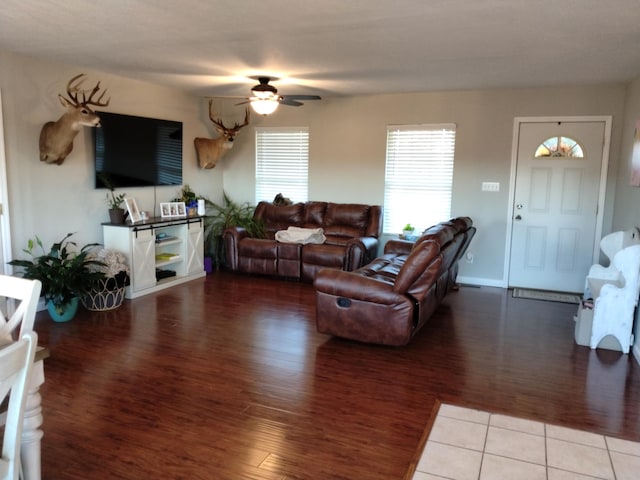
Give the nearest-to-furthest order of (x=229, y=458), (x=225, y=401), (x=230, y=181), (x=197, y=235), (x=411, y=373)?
(x=229, y=458)
(x=225, y=401)
(x=411, y=373)
(x=197, y=235)
(x=230, y=181)

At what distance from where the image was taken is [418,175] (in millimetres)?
6559

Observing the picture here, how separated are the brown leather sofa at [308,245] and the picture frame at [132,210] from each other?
4.28 feet

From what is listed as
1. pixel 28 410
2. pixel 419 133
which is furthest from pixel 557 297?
pixel 28 410

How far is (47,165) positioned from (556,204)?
569 cm

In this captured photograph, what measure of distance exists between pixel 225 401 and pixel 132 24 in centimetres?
267

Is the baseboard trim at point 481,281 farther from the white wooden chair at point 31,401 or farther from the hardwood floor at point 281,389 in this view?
the white wooden chair at point 31,401

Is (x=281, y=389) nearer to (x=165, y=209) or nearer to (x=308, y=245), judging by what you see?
(x=308, y=245)

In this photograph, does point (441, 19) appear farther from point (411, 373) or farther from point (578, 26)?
point (411, 373)

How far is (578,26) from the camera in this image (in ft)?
10.9

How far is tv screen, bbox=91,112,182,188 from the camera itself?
5.40 meters

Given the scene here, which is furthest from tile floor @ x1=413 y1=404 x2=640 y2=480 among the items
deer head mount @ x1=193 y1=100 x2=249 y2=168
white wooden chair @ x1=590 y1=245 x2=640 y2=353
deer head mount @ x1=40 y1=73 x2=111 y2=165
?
deer head mount @ x1=193 y1=100 x2=249 y2=168

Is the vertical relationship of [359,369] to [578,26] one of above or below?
below

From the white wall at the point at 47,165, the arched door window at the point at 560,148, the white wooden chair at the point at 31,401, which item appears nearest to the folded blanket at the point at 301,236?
the white wall at the point at 47,165

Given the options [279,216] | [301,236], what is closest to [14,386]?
[301,236]
